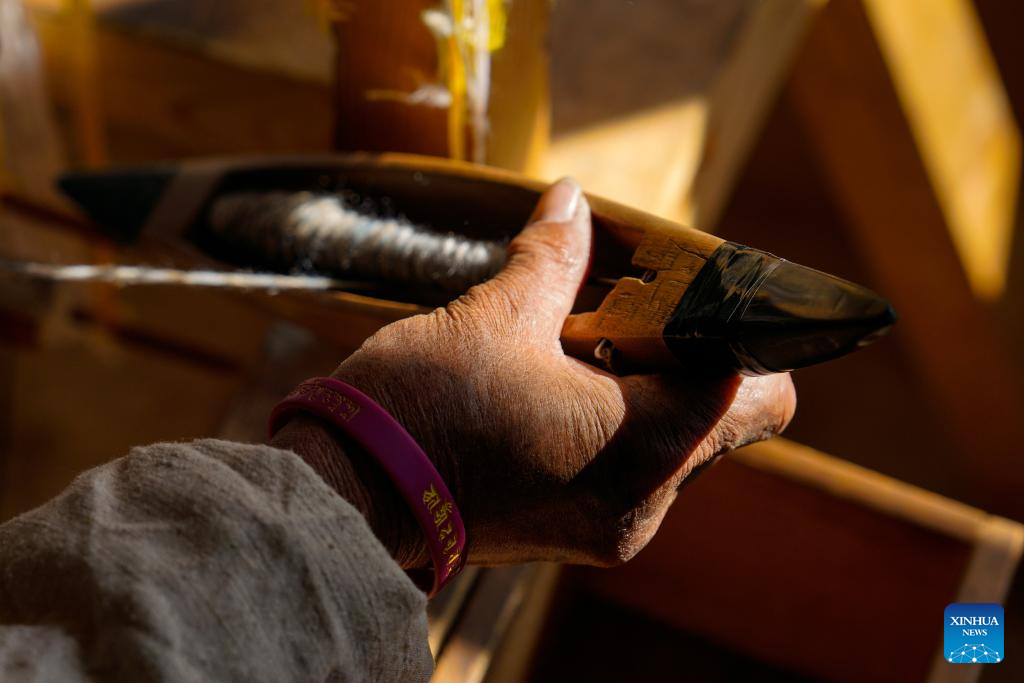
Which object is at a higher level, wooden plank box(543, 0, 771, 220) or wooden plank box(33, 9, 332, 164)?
wooden plank box(543, 0, 771, 220)

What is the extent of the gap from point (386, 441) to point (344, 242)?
360mm

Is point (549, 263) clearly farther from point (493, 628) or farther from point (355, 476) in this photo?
point (493, 628)

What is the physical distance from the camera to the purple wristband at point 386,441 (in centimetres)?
54

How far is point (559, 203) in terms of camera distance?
685mm

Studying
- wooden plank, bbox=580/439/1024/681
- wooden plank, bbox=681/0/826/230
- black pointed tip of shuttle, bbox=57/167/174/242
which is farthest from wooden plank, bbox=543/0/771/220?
black pointed tip of shuttle, bbox=57/167/174/242

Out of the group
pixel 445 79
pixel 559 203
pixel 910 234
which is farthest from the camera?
pixel 910 234

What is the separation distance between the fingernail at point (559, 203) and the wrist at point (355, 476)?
0.77 ft

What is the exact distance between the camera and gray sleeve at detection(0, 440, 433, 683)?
16.8 inches

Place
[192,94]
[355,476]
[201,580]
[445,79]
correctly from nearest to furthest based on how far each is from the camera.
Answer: [201,580], [355,476], [445,79], [192,94]

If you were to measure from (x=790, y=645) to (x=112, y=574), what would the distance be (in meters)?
0.85

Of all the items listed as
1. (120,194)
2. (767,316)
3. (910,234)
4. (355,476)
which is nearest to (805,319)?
(767,316)

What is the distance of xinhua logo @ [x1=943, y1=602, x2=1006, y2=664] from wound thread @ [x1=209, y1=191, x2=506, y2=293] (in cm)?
57

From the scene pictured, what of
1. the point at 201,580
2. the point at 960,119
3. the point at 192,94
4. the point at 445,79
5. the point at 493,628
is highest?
the point at 960,119

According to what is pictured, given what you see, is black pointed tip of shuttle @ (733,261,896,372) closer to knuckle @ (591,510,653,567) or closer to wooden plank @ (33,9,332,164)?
knuckle @ (591,510,653,567)
